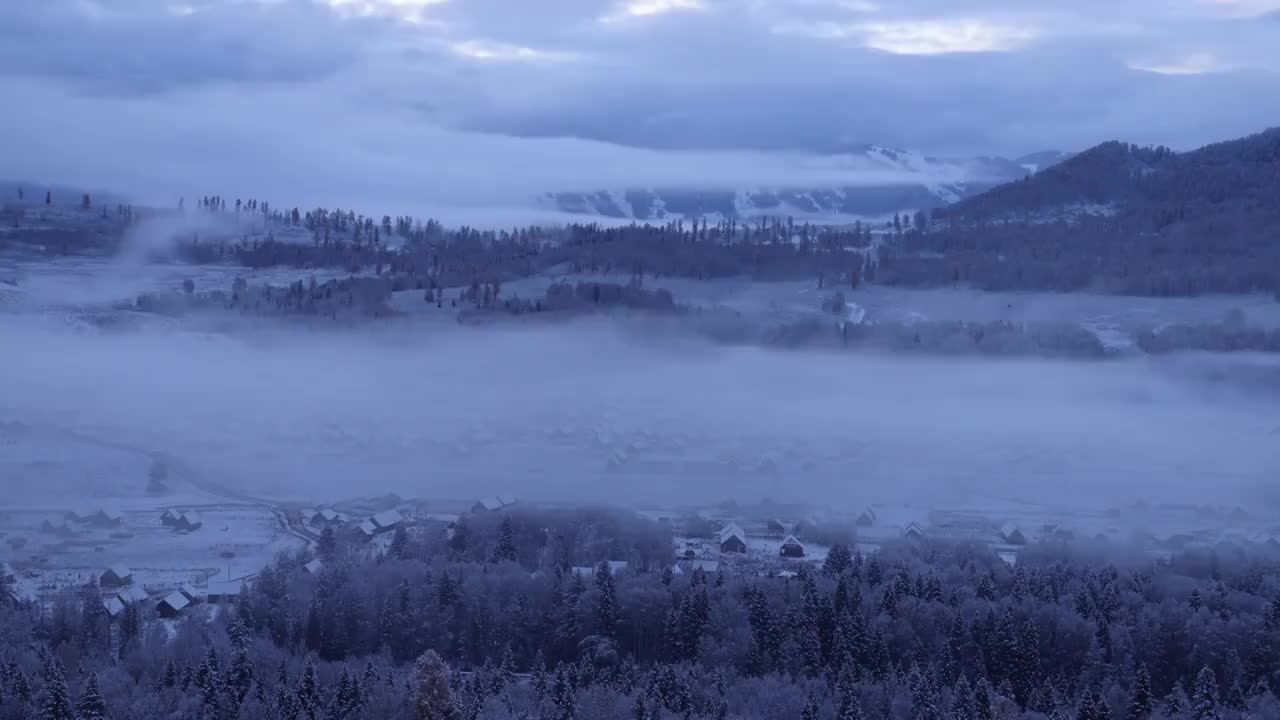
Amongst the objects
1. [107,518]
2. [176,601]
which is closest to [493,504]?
[176,601]

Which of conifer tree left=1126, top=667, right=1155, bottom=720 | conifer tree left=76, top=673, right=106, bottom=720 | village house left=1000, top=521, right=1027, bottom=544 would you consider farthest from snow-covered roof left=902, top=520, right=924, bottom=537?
conifer tree left=76, top=673, right=106, bottom=720

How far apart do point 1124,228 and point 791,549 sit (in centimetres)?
1618

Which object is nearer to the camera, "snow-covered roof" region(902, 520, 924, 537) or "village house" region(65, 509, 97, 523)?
"village house" region(65, 509, 97, 523)

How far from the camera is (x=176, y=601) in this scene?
13.5m

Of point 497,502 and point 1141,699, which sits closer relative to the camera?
point 1141,699

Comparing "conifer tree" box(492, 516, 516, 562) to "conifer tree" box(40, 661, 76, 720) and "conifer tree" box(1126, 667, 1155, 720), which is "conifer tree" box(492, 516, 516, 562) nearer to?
"conifer tree" box(40, 661, 76, 720)

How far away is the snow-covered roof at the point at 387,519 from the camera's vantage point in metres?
16.8

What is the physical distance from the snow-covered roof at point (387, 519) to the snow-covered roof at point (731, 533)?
4.40 meters

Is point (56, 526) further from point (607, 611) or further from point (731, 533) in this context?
point (731, 533)

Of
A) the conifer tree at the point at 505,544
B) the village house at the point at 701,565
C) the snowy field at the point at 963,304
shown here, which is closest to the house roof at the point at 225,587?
the conifer tree at the point at 505,544

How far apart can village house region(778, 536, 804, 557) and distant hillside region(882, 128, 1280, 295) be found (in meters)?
10.8

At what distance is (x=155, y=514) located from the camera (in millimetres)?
16938

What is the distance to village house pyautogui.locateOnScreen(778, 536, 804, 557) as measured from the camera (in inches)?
Result: 620

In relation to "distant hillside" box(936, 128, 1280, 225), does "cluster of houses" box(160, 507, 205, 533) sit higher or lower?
lower
